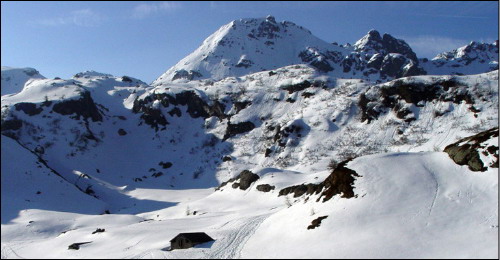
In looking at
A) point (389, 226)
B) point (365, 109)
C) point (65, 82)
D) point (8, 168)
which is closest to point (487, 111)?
point (365, 109)

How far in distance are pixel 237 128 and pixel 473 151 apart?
98.6 metres

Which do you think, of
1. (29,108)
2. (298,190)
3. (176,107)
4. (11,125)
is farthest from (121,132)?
(298,190)

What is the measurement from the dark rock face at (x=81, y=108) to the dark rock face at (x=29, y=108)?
5358mm

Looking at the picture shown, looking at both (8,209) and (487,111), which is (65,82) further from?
(487,111)

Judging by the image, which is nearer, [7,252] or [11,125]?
[7,252]

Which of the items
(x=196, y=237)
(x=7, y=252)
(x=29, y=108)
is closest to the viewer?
(x=196, y=237)

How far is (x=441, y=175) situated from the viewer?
3075cm

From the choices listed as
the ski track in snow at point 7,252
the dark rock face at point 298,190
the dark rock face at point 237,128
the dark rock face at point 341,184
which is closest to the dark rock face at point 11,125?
the dark rock face at point 237,128

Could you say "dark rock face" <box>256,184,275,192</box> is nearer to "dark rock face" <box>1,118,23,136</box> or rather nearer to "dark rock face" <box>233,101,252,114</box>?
"dark rock face" <box>233,101,252,114</box>

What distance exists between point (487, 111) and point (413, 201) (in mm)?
80661

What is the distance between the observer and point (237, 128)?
415 feet

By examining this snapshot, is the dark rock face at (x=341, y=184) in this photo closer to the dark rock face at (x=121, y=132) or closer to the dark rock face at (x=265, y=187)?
the dark rock face at (x=265, y=187)

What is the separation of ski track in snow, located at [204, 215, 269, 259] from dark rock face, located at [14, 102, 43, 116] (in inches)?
4563

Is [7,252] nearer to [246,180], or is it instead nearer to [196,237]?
[196,237]
